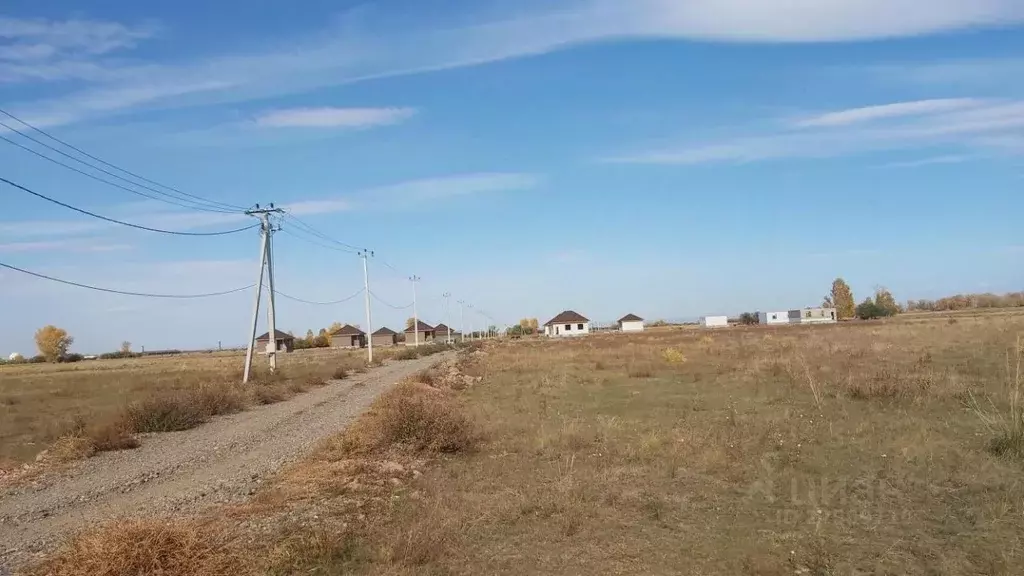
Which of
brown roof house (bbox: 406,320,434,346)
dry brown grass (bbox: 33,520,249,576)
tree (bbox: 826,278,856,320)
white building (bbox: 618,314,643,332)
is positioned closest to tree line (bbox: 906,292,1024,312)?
tree (bbox: 826,278,856,320)

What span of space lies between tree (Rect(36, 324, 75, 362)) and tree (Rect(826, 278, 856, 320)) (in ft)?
518

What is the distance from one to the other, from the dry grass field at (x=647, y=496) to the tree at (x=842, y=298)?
14296 cm

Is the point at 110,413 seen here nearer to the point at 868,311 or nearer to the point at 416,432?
the point at 416,432

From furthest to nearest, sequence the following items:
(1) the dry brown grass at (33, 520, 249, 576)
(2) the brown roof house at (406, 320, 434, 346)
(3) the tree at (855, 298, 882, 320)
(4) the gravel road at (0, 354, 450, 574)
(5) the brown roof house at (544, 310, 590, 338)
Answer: (2) the brown roof house at (406, 320, 434, 346)
(5) the brown roof house at (544, 310, 590, 338)
(3) the tree at (855, 298, 882, 320)
(4) the gravel road at (0, 354, 450, 574)
(1) the dry brown grass at (33, 520, 249, 576)

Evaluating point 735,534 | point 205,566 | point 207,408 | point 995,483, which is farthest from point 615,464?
point 207,408

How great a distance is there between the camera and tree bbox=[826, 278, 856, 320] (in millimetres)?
148375

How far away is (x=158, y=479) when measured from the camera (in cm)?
1155

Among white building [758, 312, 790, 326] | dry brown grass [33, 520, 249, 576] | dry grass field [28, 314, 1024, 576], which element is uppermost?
white building [758, 312, 790, 326]

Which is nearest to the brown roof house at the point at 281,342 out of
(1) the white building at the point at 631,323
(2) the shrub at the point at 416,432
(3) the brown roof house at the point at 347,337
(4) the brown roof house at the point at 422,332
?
(3) the brown roof house at the point at 347,337

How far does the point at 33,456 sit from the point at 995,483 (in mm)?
17630

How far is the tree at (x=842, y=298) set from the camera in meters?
148

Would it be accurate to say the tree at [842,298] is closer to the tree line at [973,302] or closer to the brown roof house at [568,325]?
the tree line at [973,302]

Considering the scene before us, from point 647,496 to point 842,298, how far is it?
158866 mm

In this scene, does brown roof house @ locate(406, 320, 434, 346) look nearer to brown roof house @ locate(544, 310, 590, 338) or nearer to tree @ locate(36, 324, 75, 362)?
brown roof house @ locate(544, 310, 590, 338)
